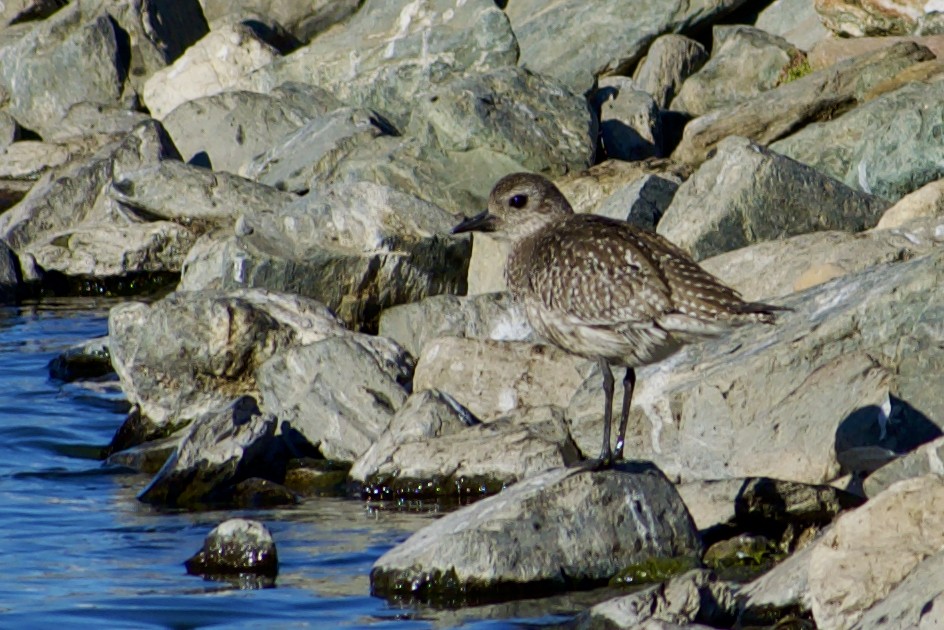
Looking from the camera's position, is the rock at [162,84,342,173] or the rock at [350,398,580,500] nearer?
the rock at [350,398,580,500]

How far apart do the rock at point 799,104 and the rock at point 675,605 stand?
10571 mm

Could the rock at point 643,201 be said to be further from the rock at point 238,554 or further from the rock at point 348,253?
the rock at point 238,554

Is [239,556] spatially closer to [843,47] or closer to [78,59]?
[843,47]

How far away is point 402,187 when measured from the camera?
1888 cm

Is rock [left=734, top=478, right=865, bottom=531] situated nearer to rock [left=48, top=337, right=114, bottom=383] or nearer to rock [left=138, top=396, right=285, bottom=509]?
rock [left=138, top=396, right=285, bottom=509]

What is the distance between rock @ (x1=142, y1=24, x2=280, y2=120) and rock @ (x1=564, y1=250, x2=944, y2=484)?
1756 centimetres

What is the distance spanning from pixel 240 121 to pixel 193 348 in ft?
35.5

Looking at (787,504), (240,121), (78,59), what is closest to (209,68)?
(78,59)

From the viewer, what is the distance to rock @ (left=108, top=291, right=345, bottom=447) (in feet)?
44.0

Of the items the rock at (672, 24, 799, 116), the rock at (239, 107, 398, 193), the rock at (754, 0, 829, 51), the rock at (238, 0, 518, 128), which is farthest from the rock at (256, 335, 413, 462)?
the rock at (754, 0, 829, 51)

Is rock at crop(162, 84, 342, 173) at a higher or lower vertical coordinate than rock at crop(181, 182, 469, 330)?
lower

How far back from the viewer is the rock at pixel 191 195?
19.6 m

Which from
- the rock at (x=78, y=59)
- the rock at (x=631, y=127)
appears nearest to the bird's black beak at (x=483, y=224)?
the rock at (x=631, y=127)

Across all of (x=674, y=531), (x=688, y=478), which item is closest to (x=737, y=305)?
(x=674, y=531)
